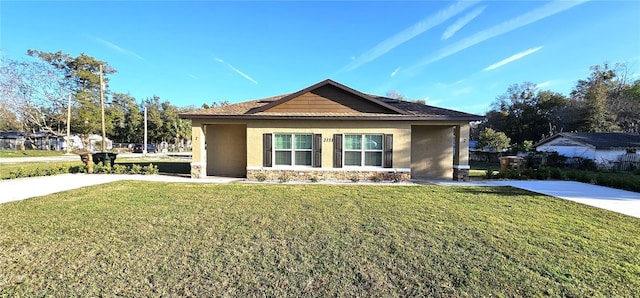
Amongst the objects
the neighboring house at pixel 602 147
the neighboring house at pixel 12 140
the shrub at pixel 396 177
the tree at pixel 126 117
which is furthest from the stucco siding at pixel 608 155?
the neighboring house at pixel 12 140

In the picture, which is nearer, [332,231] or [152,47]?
[332,231]

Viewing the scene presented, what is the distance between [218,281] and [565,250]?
4.77 meters

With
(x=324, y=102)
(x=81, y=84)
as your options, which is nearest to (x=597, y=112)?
(x=324, y=102)

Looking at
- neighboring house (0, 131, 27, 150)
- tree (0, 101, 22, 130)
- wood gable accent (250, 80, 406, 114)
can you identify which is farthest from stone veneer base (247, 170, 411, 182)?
neighboring house (0, 131, 27, 150)

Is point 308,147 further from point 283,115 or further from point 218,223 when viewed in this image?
point 218,223

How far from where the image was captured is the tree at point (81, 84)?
35.5m

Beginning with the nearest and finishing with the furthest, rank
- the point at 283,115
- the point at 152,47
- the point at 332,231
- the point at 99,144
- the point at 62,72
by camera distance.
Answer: the point at 332,231 < the point at 283,115 < the point at 152,47 < the point at 62,72 < the point at 99,144

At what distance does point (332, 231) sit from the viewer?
4.56 metres

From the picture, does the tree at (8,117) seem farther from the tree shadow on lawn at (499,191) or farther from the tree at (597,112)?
the tree at (597,112)

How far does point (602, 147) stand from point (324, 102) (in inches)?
885

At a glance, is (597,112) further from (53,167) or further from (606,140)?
(53,167)

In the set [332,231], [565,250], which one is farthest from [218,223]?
[565,250]

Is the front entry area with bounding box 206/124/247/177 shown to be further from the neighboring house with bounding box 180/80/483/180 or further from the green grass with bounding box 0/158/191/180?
the green grass with bounding box 0/158/191/180

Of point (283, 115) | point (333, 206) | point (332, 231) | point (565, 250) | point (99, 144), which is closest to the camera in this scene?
point (565, 250)
